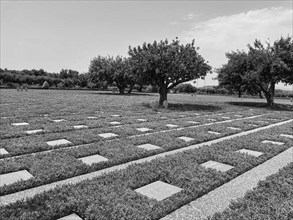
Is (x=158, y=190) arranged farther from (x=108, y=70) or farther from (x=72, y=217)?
(x=108, y=70)

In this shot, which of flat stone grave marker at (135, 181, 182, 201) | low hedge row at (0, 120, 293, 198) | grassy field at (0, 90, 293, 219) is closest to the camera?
grassy field at (0, 90, 293, 219)

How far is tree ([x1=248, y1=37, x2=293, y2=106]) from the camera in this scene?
15006 mm

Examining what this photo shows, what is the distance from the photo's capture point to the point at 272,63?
49.2 ft

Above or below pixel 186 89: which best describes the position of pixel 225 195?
below

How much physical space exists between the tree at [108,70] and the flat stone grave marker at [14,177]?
88.7 ft

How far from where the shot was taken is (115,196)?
2.40 meters

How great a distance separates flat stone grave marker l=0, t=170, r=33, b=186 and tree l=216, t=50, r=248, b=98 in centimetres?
1637

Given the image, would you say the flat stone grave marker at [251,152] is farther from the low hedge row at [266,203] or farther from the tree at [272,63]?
the tree at [272,63]

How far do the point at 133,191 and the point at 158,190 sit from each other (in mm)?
310

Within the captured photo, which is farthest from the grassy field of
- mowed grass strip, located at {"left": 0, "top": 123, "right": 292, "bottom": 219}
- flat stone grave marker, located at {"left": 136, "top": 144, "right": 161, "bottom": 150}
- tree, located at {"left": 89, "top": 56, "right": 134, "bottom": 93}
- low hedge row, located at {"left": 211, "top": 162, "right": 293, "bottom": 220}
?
tree, located at {"left": 89, "top": 56, "right": 134, "bottom": 93}

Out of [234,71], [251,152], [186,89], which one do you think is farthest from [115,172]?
[186,89]

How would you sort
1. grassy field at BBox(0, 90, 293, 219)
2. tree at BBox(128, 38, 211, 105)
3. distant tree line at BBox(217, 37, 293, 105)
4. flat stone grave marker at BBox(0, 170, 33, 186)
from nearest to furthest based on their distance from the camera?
1. grassy field at BBox(0, 90, 293, 219)
2. flat stone grave marker at BBox(0, 170, 33, 186)
3. tree at BBox(128, 38, 211, 105)
4. distant tree line at BBox(217, 37, 293, 105)

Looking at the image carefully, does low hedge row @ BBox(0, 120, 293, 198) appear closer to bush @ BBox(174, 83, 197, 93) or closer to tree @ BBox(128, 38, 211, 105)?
tree @ BBox(128, 38, 211, 105)

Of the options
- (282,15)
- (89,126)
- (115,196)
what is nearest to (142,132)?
(89,126)
